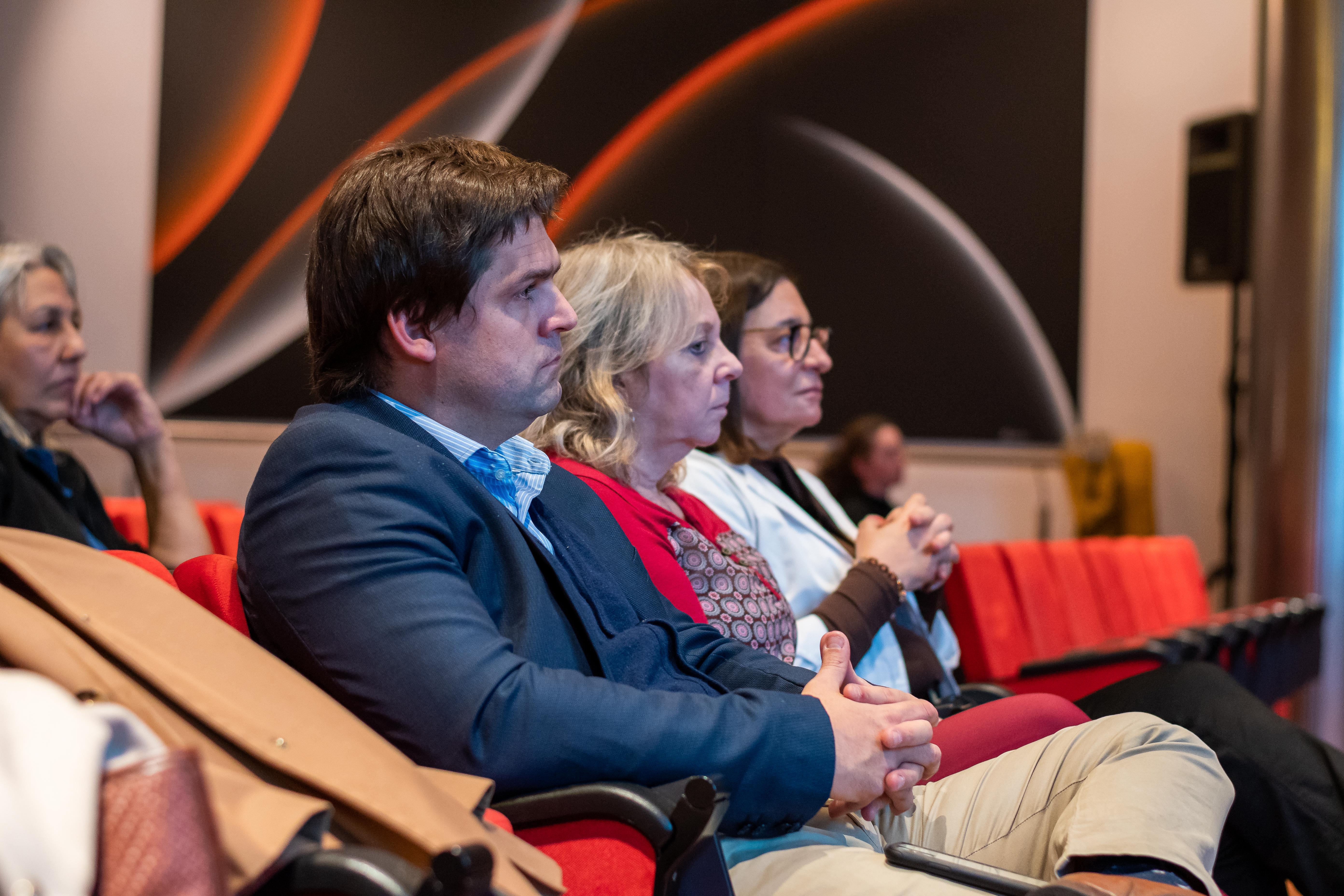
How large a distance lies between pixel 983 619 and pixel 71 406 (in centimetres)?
229

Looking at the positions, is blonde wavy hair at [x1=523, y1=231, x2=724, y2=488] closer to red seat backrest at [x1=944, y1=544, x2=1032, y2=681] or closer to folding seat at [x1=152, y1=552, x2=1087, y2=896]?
folding seat at [x1=152, y1=552, x2=1087, y2=896]

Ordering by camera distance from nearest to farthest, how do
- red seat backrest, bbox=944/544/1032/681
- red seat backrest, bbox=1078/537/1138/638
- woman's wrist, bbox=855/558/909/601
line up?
woman's wrist, bbox=855/558/909/601, red seat backrest, bbox=944/544/1032/681, red seat backrest, bbox=1078/537/1138/638

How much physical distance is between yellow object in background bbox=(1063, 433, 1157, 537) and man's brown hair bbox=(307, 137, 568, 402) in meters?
5.62

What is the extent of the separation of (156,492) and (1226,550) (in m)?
5.70

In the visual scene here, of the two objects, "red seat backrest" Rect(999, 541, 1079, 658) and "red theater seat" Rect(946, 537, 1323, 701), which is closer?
"red theater seat" Rect(946, 537, 1323, 701)

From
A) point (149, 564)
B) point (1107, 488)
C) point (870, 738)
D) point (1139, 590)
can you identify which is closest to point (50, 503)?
point (149, 564)

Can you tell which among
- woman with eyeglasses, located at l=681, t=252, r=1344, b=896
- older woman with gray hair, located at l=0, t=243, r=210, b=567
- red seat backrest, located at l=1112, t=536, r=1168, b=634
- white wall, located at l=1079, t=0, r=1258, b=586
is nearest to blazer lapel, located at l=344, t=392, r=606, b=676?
woman with eyeglasses, located at l=681, t=252, r=1344, b=896

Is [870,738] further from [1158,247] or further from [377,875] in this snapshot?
[1158,247]

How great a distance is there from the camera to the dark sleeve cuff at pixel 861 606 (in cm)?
192

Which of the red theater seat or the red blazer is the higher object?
the red blazer

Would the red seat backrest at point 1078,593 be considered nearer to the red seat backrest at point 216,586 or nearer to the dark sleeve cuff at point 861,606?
the dark sleeve cuff at point 861,606

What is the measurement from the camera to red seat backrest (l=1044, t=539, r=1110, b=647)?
3.52 meters

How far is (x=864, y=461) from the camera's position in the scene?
5242 mm

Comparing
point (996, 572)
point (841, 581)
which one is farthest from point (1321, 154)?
point (841, 581)
